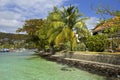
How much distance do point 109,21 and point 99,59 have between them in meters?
5.85

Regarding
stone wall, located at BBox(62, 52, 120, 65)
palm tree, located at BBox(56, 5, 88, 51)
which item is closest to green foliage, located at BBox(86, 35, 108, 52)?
stone wall, located at BBox(62, 52, 120, 65)

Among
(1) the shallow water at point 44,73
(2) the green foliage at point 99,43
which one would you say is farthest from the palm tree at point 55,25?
(1) the shallow water at point 44,73

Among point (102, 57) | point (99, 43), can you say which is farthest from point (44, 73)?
point (99, 43)

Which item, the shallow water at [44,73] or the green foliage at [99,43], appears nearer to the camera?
the shallow water at [44,73]

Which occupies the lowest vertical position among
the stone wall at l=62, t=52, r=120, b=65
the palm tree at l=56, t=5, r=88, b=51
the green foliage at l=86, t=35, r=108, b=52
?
the stone wall at l=62, t=52, r=120, b=65

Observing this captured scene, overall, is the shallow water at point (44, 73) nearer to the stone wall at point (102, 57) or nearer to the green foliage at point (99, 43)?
the stone wall at point (102, 57)

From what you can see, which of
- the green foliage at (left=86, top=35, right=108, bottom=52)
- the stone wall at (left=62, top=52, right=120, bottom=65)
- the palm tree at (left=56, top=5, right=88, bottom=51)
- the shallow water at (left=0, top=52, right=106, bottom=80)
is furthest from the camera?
the palm tree at (left=56, top=5, right=88, bottom=51)

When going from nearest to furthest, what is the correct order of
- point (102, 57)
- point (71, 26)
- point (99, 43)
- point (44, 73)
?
point (44, 73)
point (102, 57)
point (99, 43)
point (71, 26)

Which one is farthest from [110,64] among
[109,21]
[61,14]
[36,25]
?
[36,25]

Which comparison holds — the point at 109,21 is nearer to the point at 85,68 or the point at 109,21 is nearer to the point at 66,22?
the point at 85,68

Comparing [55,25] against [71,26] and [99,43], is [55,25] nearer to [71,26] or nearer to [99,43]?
[71,26]

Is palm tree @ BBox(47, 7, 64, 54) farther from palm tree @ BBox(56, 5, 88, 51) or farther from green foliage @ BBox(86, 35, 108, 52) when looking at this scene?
green foliage @ BBox(86, 35, 108, 52)

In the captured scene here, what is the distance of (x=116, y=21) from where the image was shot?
16.5m

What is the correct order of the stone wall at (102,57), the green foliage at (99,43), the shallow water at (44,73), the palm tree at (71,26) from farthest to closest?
the palm tree at (71,26) → the green foliage at (99,43) → the stone wall at (102,57) → the shallow water at (44,73)
